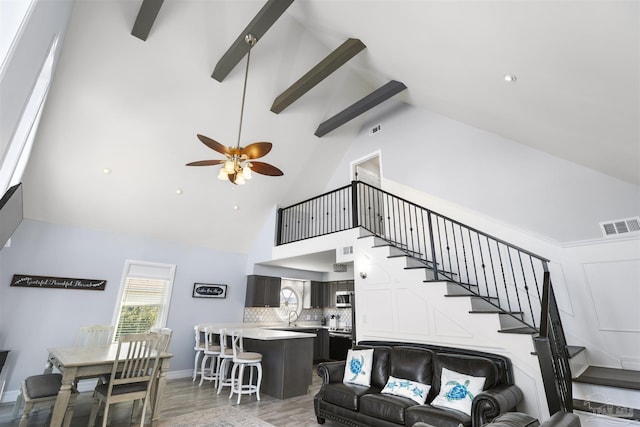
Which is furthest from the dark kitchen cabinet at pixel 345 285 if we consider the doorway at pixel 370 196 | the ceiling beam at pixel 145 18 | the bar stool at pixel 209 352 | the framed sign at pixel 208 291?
the ceiling beam at pixel 145 18

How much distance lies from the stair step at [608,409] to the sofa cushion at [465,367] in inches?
28.0

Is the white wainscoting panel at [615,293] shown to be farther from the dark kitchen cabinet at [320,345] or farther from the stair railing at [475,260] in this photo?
the dark kitchen cabinet at [320,345]

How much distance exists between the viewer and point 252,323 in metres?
7.43

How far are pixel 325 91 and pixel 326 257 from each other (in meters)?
3.63

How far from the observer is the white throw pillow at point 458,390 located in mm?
2846

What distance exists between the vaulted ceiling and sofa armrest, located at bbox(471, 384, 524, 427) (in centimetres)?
285

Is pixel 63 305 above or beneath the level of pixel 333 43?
beneath

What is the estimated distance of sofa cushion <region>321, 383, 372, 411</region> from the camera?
3320mm

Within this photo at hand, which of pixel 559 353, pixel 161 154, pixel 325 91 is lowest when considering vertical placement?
pixel 559 353

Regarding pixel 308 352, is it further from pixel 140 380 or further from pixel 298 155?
pixel 298 155

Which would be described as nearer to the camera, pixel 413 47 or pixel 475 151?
pixel 413 47

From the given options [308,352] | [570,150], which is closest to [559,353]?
[570,150]

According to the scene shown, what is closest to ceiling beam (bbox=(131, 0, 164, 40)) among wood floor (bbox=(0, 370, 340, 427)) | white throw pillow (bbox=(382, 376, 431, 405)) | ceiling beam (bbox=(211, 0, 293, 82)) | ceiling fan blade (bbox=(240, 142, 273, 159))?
ceiling beam (bbox=(211, 0, 293, 82))

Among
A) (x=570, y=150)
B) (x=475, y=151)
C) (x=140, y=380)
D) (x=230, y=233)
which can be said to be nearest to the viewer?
(x=140, y=380)
